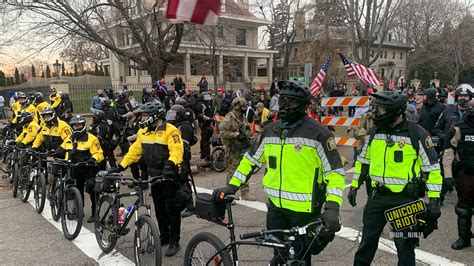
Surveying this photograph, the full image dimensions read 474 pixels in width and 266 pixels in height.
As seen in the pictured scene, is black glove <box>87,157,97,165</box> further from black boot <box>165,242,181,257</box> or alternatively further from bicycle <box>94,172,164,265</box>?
black boot <box>165,242,181,257</box>

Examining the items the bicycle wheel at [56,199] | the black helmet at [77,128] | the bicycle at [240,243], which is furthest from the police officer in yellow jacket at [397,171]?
the bicycle wheel at [56,199]

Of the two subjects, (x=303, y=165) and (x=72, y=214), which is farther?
(x=72, y=214)

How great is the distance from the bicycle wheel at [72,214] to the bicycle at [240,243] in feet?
8.57

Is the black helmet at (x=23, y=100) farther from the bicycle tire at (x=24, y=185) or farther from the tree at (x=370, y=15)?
the tree at (x=370, y=15)

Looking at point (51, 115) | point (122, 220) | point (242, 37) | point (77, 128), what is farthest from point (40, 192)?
point (242, 37)

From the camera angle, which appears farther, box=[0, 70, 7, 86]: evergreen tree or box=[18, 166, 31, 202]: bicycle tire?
box=[0, 70, 7, 86]: evergreen tree

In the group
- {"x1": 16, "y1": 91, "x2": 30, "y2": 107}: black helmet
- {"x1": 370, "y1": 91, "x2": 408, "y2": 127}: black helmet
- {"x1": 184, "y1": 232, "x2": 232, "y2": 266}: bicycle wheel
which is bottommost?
{"x1": 184, "y1": 232, "x2": 232, "y2": 266}: bicycle wheel

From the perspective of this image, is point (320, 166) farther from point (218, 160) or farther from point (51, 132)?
point (218, 160)

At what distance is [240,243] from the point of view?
9.85ft

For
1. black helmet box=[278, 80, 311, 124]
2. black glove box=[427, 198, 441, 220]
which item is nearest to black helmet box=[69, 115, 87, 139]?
black helmet box=[278, 80, 311, 124]

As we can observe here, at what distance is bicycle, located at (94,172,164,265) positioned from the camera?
4191 mm

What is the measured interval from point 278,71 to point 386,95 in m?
51.0

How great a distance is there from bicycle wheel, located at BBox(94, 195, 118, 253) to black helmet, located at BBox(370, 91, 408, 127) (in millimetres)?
3342

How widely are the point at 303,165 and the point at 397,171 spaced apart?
1122 millimetres
